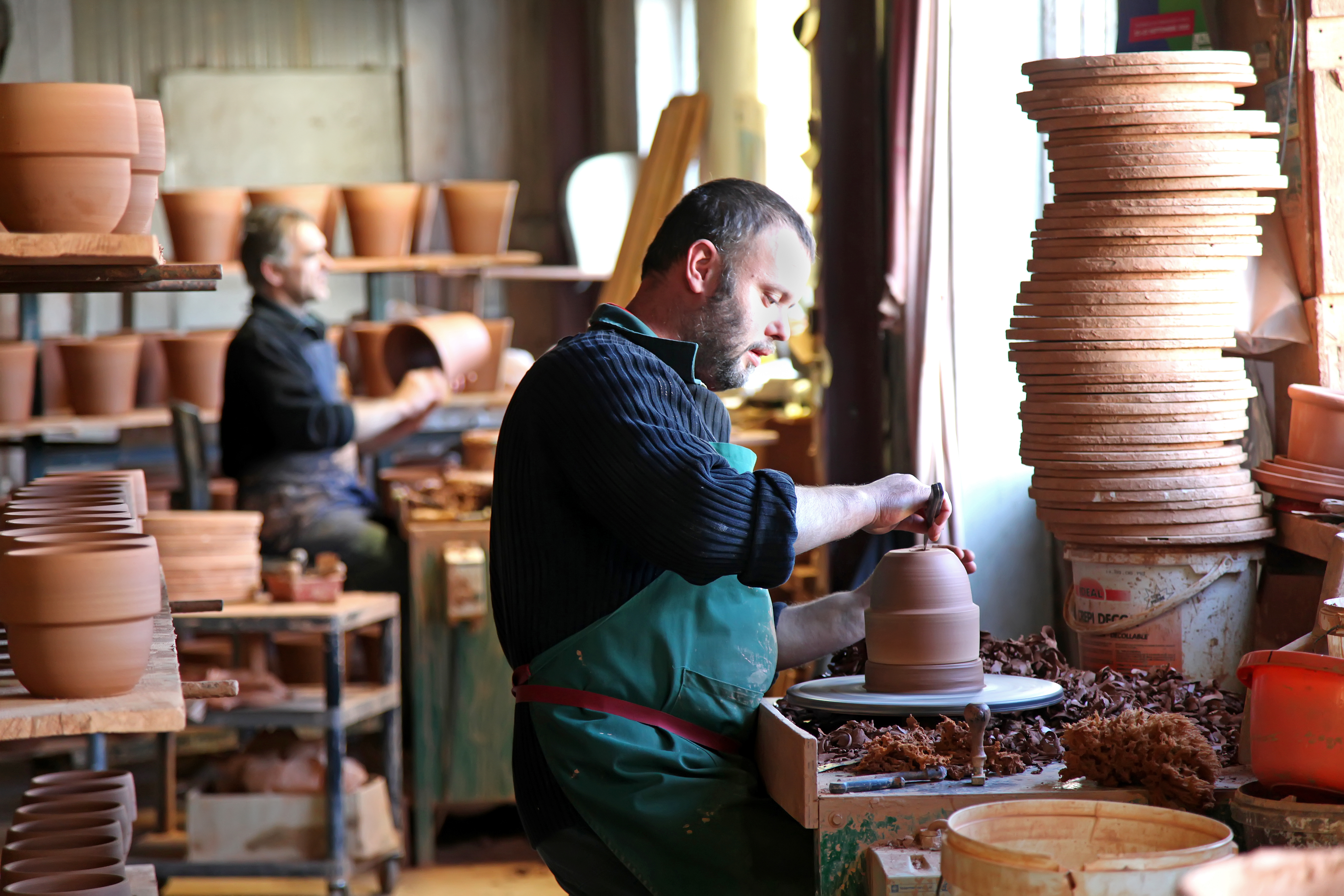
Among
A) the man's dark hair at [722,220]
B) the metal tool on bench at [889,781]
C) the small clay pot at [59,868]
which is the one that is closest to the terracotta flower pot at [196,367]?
the small clay pot at [59,868]

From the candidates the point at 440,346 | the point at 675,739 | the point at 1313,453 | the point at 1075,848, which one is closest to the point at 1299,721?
the point at 1075,848

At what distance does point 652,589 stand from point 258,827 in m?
2.90

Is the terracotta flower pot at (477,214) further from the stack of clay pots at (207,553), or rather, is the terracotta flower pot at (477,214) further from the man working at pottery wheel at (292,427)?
the stack of clay pots at (207,553)

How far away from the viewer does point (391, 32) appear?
909 centimetres

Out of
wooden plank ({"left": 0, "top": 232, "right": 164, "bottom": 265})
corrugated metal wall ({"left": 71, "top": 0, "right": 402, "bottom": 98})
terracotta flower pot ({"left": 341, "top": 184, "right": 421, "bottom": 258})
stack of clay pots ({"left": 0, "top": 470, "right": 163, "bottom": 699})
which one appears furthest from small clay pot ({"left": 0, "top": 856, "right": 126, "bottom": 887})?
corrugated metal wall ({"left": 71, "top": 0, "right": 402, "bottom": 98})

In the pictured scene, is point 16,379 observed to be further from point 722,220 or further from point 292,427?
point 722,220

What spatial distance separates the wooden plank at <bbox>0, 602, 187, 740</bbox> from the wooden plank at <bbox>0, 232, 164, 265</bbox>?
61cm

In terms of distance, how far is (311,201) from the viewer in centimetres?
666

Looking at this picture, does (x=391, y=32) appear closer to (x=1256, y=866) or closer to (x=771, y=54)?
(x=771, y=54)

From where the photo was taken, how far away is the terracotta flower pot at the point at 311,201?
21.4 feet

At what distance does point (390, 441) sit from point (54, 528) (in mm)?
3936

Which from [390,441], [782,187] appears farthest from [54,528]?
[782,187]

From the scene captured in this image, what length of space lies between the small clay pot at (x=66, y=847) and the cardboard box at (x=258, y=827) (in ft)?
6.77

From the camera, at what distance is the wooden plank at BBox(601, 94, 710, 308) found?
655cm
